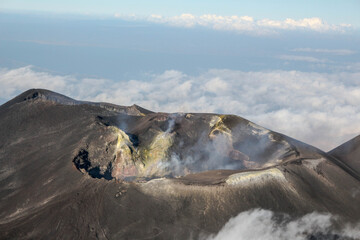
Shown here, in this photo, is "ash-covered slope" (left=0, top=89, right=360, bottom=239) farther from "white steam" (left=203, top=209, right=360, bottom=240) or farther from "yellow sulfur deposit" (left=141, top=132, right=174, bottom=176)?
"white steam" (left=203, top=209, right=360, bottom=240)

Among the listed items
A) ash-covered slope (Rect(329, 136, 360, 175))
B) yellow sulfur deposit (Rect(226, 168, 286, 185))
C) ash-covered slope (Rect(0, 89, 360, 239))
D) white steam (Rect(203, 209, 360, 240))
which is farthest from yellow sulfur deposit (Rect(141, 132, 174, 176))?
ash-covered slope (Rect(329, 136, 360, 175))

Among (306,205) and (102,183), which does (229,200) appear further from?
(102,183)

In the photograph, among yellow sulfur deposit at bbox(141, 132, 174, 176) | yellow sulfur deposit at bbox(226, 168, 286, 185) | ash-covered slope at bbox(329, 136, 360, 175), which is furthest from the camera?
ash-covered slope at bbox(329, 136, 360, 175)

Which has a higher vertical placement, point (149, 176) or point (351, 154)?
point (149, 176)

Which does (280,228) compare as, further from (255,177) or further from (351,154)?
(351,154)

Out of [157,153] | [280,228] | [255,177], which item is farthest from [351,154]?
[157,153]

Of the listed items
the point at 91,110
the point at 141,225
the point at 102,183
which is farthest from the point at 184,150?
the point at 91,110
